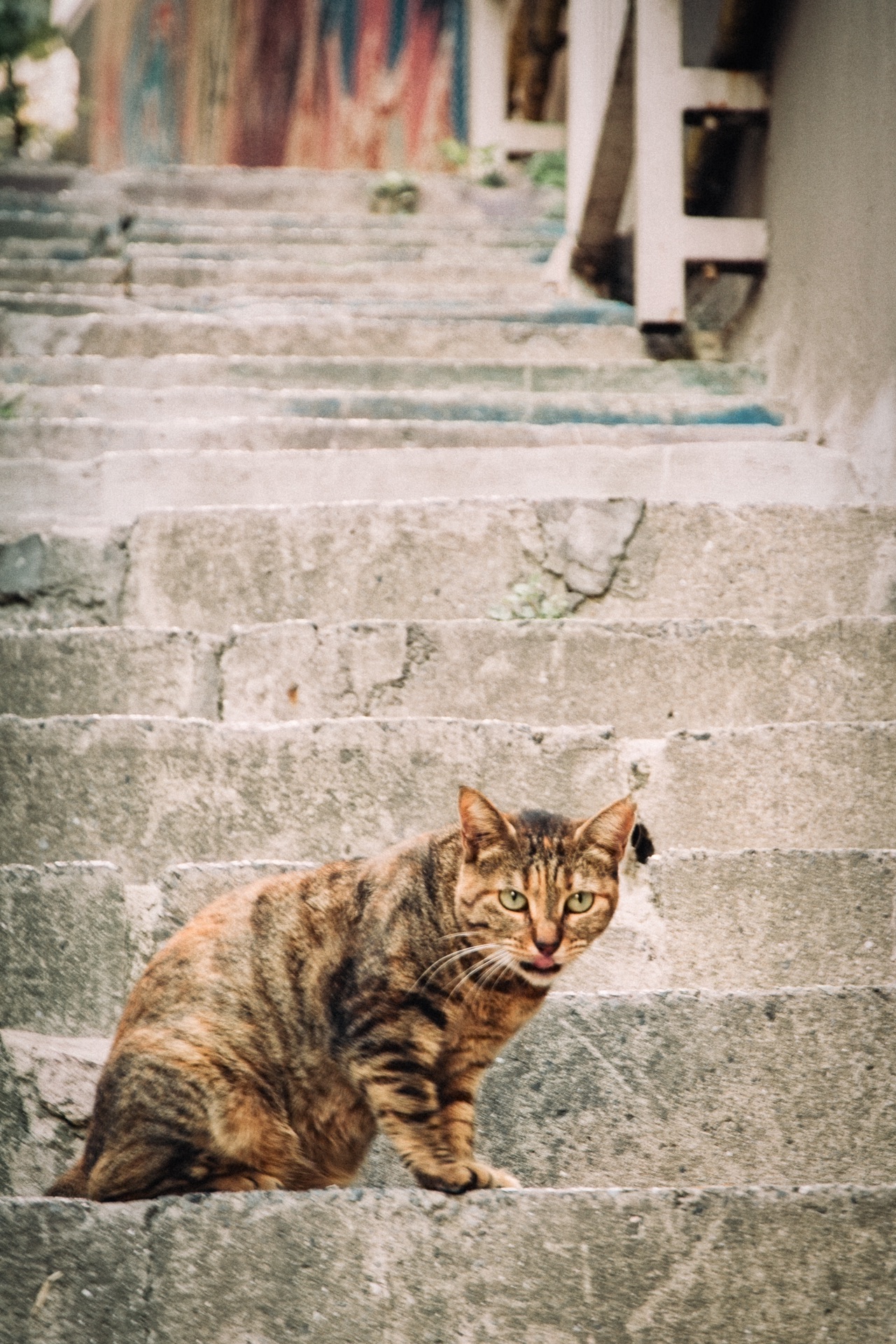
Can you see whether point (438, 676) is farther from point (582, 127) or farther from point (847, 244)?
point (582, 127)

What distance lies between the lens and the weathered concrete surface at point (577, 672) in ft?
9.18

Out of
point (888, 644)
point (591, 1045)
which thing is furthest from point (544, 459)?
point (591, 1045)

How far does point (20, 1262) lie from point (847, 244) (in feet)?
11.3

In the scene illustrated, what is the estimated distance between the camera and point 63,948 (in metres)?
2.18

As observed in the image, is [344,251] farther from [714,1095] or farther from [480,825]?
[714,1095]

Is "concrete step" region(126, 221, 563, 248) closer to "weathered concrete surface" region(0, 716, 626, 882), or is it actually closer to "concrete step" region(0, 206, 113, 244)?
"concrete step" region(0, 206, 113, 244)

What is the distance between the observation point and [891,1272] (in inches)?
60.4

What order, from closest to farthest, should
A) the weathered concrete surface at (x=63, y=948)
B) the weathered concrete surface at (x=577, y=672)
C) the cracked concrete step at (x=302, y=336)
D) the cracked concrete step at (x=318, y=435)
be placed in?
the weathered concrete surface at (x=63, y=948) < the weathered concrete surface at (x=577, y=672) < the cracked concrete step at (x=318, y=435) < the cracked concrete step at (x=302, y=336)

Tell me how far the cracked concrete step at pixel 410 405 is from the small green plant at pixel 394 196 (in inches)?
122

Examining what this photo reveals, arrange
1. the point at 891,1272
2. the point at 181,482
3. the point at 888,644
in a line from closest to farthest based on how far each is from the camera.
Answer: the point at 891,1272, the point at 888,644, the point at 181,482

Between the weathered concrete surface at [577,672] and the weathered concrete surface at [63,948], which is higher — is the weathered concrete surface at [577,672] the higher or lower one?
the higher one

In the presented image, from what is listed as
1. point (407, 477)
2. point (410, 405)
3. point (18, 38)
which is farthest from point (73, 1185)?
point (18, 38)

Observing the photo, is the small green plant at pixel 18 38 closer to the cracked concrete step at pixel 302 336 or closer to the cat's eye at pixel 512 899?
the cracked concrete step at pixel 302 336

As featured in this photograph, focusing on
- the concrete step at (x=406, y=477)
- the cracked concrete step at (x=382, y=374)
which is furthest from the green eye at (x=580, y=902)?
the cracked concrete step at (x=382, y=374)
